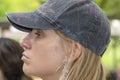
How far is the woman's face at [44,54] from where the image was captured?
2621 mm

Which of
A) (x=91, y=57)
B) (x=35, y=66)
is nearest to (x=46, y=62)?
(x=35, y=66)

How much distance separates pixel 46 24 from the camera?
2635mm

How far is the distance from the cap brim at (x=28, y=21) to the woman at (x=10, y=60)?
1.46 m

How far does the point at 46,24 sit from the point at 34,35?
111mm

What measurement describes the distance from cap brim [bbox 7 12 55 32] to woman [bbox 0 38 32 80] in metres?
1.46

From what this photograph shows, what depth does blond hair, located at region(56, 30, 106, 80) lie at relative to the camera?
102 inches

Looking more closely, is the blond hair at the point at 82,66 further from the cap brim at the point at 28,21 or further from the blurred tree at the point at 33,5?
the blurred tree at the point at 33,5

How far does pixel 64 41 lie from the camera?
8.69ft

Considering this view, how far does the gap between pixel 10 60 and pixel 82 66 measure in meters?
1.68

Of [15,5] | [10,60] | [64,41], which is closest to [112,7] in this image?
[15,5]

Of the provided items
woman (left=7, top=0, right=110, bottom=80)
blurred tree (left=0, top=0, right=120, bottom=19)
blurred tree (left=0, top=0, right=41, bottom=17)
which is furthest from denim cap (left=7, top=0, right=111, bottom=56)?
blurred tree (left=0, top=0, right=41, bottom=17)

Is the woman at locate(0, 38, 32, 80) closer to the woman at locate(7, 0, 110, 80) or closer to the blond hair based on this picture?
the woman at locate(7, 0, 110, 80)

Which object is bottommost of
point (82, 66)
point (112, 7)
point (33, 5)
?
point (82, 66)

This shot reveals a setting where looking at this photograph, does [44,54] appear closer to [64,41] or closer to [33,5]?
[64,41]
